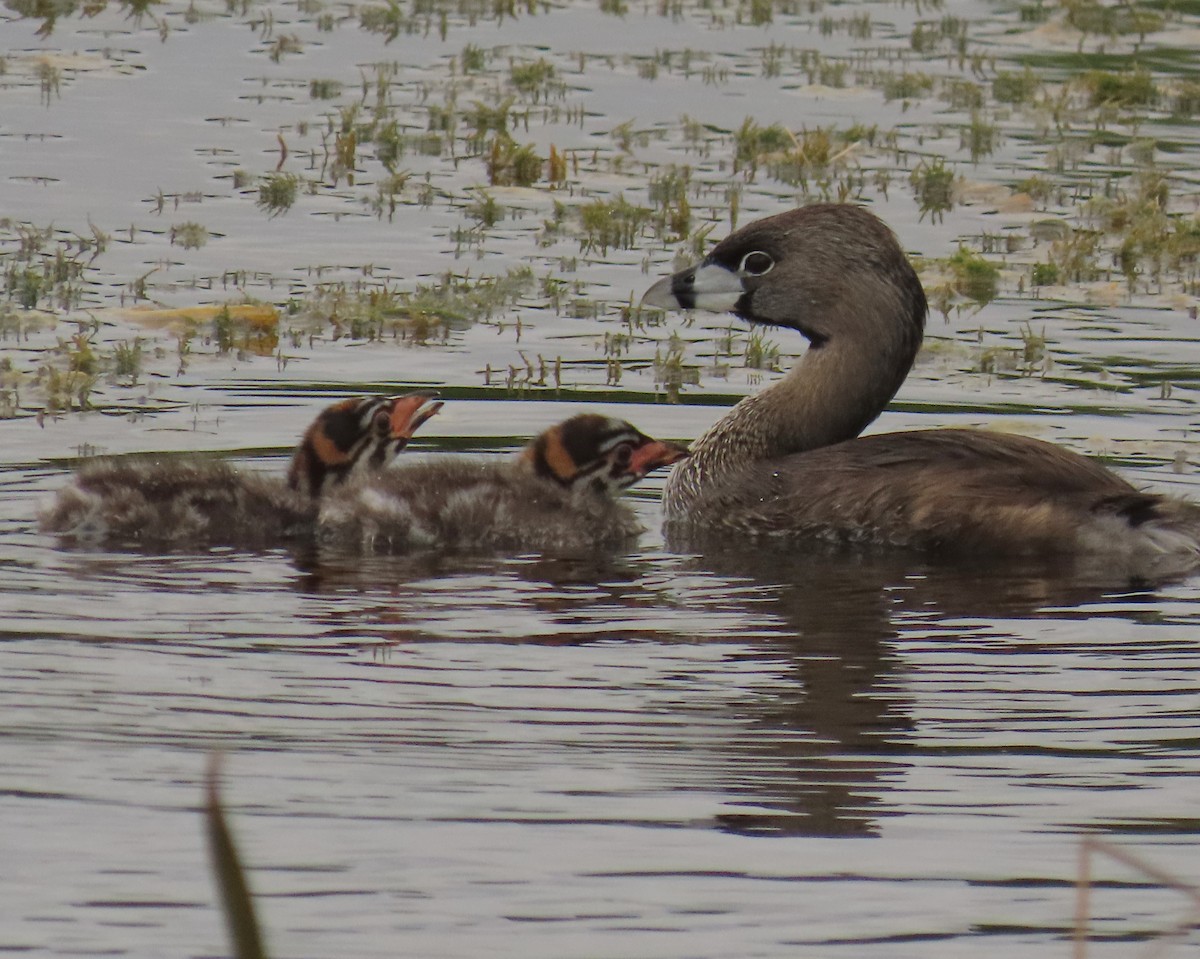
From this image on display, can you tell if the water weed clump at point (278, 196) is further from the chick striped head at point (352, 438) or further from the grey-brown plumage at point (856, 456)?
the chick striped head at point (352, 438)

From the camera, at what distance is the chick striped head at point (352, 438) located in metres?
9.11

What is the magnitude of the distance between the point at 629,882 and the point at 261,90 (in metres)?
13.4

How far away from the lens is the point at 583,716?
668 centimetres

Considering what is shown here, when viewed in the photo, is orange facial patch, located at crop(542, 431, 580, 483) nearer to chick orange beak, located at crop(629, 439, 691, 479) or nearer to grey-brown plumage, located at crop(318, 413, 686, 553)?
grey-brown plumage, located at crop(318, 413, 686, 553)

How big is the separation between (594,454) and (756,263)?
1.29 m

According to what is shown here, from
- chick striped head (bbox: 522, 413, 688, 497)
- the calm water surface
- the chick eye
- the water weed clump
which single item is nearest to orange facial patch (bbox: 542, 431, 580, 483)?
chick striped head (bbox: 522, 413, 688, 497)

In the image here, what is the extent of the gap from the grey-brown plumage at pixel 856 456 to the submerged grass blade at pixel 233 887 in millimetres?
6289

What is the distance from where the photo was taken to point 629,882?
5.45m

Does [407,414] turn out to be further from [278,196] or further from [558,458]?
[278,196]

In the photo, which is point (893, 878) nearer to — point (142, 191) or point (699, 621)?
point (699, 621)

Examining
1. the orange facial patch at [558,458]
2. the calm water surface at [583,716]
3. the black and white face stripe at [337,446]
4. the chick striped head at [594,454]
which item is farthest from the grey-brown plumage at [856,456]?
the black and white face stripe at [337,446]

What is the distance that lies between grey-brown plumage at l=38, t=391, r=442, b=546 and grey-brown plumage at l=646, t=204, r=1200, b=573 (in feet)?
4.39

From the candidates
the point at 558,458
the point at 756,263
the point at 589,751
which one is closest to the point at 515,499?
the point at 558,458

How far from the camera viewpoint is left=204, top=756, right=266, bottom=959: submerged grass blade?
2.65 metres
